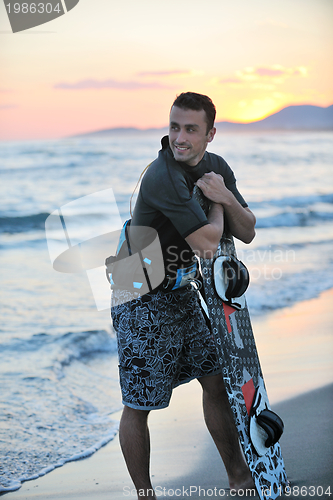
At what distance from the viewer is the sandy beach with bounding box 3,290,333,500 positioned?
245 centimetres

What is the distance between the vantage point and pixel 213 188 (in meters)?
2.11

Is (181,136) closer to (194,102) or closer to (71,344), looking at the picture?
(194,102)

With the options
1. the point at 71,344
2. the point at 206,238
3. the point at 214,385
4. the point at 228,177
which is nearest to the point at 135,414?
the point at 214,385

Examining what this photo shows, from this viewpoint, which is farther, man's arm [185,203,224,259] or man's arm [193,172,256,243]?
man's arm [193,172,256,243]

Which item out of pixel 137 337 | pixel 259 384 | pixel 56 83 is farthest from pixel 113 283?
pixel 56 83

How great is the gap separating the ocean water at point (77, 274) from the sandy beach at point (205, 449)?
0.58 feet

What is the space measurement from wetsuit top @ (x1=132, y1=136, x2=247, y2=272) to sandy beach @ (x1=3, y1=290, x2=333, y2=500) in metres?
1.23

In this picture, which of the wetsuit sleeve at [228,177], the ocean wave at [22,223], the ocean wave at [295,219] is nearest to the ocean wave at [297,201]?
the ocean wave at [295,219]

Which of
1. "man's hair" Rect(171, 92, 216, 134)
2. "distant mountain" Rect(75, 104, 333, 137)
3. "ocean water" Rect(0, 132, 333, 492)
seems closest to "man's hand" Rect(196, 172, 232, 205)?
"man's hair" Rect(171, 92, 216, 134)

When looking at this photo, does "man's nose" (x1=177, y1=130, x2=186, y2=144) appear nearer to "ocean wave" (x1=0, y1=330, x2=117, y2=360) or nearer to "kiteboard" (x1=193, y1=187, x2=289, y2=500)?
"kiteboard" (x1=193, y1=187, x2=289, y2=500)

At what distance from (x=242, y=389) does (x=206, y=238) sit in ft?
2.53

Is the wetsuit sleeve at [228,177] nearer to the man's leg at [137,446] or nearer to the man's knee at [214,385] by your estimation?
the man's knee at [214,385]

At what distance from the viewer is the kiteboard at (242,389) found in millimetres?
2186

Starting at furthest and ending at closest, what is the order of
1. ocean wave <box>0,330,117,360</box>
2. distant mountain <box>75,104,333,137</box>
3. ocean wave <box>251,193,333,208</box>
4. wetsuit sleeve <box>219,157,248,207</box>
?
1. distant mountain <box>75,104,333,137</box>
2. ocean wave <box>251,193,333,208</box>
3. ocean wave <box>0,330,117,360</box>
4. wetsuit sleeve <box>219,157,248,207</box>
